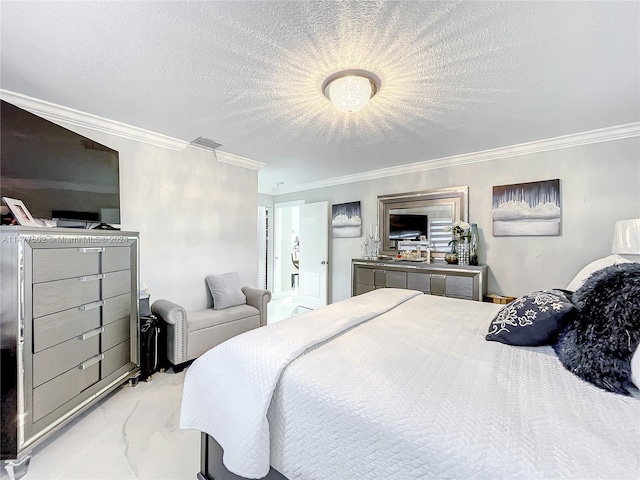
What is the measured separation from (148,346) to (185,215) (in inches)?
58.0

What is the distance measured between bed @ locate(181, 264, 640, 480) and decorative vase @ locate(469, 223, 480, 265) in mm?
2043

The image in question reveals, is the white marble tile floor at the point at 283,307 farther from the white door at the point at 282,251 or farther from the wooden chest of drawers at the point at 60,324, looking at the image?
the wooden chest of drawers at the point at 60,324

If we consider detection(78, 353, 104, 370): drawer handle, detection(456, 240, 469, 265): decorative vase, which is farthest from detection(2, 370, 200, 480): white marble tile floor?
detection(456, 240, 469, 265): decorative vase

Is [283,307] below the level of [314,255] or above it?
below

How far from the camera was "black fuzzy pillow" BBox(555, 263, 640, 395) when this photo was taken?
94cm

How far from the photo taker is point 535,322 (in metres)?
1.33

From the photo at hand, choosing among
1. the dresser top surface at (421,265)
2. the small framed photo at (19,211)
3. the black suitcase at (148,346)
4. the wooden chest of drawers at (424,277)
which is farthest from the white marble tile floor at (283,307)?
the small framed photo at (19,211)

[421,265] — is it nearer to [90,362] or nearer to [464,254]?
[464,254]

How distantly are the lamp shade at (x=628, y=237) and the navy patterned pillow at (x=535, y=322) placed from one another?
131 centimetres

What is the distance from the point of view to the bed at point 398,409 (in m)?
0.70

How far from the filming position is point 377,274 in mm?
3836

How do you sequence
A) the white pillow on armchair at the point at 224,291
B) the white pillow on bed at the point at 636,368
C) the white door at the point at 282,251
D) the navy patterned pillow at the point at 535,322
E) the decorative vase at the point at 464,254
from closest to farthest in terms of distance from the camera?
the white pillow on bed at the point at 636,368 < the navy patterned pillow at the point at 535,322 < the white pillow on armchair at the point at 224,291 < the decorative vase at the point at 464,254 < the white door at the point at 282,251

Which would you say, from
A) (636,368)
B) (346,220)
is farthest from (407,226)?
(636,368)

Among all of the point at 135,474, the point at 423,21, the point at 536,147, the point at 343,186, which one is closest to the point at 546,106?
the point at 536,147
